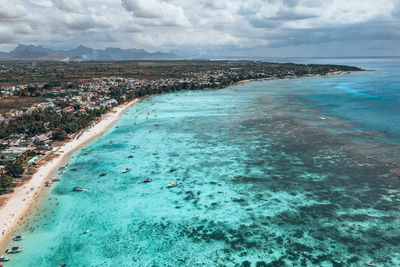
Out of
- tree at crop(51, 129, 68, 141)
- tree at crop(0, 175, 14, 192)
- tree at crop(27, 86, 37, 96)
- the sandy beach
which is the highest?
tree at crop(27, 86, 37, 96)

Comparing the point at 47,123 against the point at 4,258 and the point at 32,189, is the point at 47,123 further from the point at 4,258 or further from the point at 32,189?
the point at 4,258

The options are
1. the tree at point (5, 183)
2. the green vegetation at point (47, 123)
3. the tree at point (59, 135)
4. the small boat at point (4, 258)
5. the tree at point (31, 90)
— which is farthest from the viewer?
the tree at point (31, 90)

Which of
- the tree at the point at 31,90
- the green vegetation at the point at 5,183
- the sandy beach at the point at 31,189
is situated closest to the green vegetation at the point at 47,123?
the sandy beach at the point at 31,189

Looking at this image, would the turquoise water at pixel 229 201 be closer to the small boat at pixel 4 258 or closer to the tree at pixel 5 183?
the small boat at pixel 4 258

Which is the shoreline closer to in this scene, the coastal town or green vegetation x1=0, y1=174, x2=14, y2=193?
green vegetation x1=0, y1=174, x2=14, y2=193

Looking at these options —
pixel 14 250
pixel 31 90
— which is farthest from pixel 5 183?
pixel 31 90

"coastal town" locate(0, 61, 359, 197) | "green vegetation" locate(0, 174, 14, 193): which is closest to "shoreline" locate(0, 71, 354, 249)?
"green vegetation" locate(0, 174, 14, 193)
